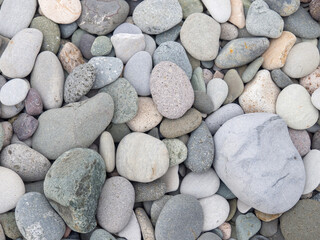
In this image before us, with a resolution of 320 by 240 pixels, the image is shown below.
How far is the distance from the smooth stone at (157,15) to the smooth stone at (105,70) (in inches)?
12.2

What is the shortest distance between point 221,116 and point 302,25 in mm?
789

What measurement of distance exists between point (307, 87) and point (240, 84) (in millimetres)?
440

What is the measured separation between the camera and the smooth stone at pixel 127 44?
78.1 inches

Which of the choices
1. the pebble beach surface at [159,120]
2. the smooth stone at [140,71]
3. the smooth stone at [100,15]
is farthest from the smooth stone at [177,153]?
the smooth stone at [100,15]

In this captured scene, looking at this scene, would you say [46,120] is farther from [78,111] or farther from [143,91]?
[143,91]

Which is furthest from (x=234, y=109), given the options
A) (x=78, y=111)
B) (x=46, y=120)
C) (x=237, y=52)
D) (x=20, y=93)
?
(x=20, y=93)

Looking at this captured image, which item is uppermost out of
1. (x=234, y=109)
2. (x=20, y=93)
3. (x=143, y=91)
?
(x=20, y=93)

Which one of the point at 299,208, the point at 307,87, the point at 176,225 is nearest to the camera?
the point at 176,225

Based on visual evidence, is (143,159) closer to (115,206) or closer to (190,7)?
(115,206)

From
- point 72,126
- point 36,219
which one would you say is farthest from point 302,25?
point 36,219

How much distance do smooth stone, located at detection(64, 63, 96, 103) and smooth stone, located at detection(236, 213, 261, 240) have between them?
117 cm

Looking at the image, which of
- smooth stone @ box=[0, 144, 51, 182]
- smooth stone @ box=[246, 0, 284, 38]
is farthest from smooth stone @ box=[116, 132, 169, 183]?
smooth stone @ box=[246, 0, 284, 38]

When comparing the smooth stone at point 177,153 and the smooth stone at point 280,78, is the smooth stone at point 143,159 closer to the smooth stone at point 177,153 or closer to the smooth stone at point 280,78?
the smooth stone at point 177,153

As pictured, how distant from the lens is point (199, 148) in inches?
76.4
